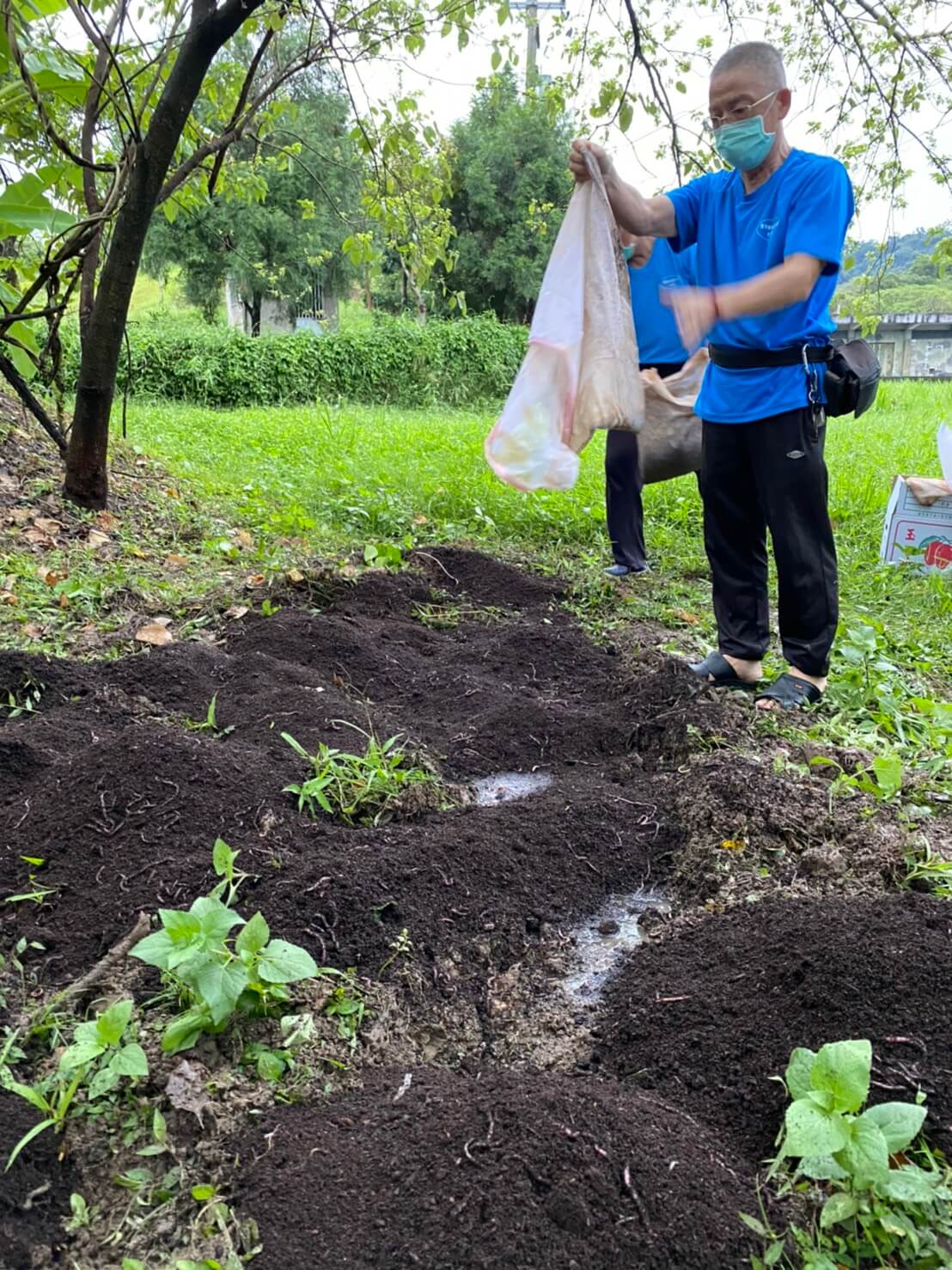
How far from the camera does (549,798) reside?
2459 mm

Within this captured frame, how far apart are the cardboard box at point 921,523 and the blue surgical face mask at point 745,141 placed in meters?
2.52

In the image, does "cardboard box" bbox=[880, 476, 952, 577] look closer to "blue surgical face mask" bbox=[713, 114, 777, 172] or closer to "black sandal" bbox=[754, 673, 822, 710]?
"black sandal" bbox=[754, 673, 822, 710]

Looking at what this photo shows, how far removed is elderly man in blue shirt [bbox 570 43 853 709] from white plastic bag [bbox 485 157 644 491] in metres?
0.14

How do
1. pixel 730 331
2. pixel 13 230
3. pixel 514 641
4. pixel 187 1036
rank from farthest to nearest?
1. pixel 13 230
2. pixel 514 641
3. pixel 730 331
4. pixel 187 1036

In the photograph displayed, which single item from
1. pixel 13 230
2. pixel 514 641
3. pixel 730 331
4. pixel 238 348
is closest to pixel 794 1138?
pixel 730 331

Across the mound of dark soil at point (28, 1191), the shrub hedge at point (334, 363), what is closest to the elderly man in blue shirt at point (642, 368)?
the mound of dark soil at point (28, 1191)

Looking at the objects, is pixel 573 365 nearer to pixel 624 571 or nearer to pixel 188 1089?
pixel 624 571

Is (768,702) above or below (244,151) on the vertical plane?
below

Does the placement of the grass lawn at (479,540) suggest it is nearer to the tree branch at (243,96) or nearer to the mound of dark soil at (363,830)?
the mound of dark soil at (363,830)

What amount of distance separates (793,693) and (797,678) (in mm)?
59

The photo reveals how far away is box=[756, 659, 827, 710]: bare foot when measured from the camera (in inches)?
121

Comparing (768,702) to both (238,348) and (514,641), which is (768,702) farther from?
(238,348)

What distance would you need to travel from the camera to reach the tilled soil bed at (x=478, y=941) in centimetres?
127

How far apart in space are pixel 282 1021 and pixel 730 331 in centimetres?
226
